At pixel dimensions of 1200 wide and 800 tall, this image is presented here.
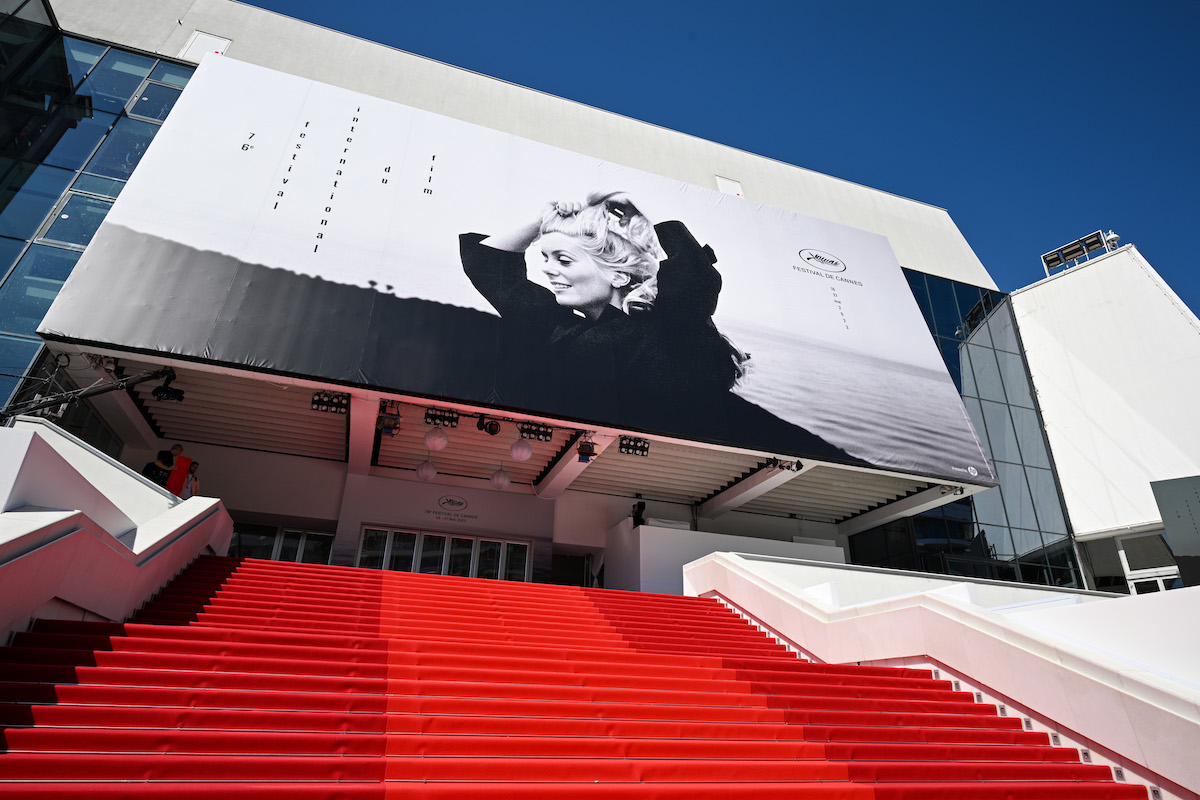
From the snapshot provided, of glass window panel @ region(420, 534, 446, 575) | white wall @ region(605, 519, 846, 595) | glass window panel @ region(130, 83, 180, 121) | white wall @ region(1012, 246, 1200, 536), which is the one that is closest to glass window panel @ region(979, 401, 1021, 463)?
white wall @ region(1012, 246, 1200, 536)

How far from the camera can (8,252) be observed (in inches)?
383

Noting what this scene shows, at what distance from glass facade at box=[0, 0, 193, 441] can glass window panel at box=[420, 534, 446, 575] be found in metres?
5.74

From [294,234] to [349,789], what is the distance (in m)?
9.30

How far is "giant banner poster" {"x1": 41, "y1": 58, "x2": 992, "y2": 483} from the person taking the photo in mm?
9578

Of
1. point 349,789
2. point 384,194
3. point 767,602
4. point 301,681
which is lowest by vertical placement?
point 349,789

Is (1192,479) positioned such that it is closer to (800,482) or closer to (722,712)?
(722,712)

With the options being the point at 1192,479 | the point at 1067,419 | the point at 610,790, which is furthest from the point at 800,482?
the point at 610,790

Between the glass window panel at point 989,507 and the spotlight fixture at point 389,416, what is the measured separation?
1304 centimetres

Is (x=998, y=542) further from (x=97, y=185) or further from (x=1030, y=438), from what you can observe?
(x=97, y=185)

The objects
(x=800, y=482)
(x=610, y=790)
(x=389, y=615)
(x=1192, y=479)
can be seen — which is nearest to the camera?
(x=610, y=790)

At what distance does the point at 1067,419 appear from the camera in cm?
1725

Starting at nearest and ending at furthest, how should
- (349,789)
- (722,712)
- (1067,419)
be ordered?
1. (349,789)
2. (722,712)
3. (1067,419)

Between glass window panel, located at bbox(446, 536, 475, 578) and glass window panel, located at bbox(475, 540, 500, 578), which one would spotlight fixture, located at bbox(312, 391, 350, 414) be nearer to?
glass window panel, located at bbox(446, 536, 475, 578)

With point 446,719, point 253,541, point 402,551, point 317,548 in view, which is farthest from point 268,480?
point 446,719
